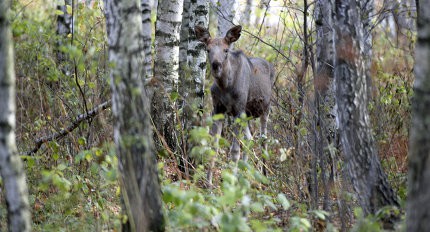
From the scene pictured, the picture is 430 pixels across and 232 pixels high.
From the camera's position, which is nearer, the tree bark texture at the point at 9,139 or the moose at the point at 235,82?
the tree bark texture at the point at 9,139

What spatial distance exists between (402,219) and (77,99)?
5.37 meters

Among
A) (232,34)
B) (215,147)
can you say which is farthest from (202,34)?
(215,147)

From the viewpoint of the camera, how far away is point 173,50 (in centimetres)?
934

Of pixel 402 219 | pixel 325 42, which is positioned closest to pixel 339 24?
pixel 402 219

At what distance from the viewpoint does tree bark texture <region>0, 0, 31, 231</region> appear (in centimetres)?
410

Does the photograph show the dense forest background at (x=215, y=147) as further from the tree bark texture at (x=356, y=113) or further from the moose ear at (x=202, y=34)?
the moose ear at (x=202, y=34)

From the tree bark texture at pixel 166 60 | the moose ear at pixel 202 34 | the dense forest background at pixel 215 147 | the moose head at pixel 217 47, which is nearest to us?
the dense forest background at pixel 215 147

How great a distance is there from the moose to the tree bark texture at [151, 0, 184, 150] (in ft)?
1.47

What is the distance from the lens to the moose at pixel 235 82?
980cm

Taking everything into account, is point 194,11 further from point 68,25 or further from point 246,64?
point 68,25

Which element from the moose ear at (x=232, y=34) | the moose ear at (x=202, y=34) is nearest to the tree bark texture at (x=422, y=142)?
the moose ear at (x=202, y=34)

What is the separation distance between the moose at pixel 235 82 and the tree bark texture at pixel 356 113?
355cm

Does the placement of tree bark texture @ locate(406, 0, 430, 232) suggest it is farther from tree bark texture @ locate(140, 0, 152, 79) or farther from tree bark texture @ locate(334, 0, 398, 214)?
tree bark texture @ locate(140, 0, 152, 79)

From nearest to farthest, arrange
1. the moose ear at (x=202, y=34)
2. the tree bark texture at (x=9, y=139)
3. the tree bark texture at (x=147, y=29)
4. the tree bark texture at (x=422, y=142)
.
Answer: the tree bark texture at (x=422, y=142)
the tree bark texture at (x=9, y=139)
the tree bark texture at (x=147, y=29)
the moose ear at (x=202, y=34)
